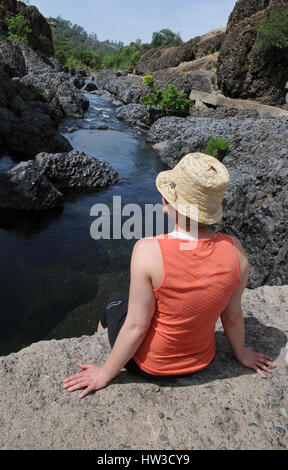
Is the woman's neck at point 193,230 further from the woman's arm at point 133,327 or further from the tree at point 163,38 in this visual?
the tree at point 163,38

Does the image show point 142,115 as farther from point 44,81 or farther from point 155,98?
point 44,81

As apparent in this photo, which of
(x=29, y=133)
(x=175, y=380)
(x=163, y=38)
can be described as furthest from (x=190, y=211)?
(x=163, y=38)

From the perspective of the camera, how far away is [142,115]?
57.8 feet

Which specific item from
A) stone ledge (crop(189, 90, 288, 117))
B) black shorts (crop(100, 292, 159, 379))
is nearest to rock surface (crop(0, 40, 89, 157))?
stone ledge (crop(189, 90, 288, 117))

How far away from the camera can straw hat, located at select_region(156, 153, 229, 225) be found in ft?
4.58

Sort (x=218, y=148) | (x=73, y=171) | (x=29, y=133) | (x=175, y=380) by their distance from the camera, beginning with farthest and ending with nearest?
(x=29, y=133) → (x=218, y=148) → (x=73, y=171) → (x=175, y=380)

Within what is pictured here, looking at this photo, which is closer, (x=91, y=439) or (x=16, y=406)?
(x=91, y=439)

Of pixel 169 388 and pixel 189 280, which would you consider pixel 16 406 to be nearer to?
pixel 169 388

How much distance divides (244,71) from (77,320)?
17972mm

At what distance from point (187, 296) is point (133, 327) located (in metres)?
0.31

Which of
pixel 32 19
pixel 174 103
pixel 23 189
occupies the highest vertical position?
pixel 32 19

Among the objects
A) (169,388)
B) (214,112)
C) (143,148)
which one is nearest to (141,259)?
(169,388)

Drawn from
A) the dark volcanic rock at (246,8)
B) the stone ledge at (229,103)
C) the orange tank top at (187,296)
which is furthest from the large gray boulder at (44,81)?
the orange tank top at (187,296)

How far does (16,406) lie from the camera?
179cm
